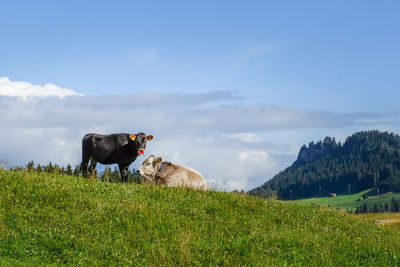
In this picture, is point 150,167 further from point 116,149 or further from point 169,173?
point 116,149

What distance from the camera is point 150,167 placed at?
75.7ft

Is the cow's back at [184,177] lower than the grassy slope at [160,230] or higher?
higher

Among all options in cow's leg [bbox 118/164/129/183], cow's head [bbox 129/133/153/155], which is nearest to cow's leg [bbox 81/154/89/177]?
cow's leg [bbox 118/164/129/183]

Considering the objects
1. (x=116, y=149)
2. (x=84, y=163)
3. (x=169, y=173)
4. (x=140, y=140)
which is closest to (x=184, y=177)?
(x=169, y=173)

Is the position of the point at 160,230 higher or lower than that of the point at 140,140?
lower

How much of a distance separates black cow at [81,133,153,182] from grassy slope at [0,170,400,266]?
4562 millimetres

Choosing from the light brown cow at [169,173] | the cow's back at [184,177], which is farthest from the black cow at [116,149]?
Answer: the cow's back at [184,177]

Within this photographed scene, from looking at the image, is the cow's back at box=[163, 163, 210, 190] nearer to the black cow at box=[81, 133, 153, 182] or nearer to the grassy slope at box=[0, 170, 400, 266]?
the black cow at box=[81, 133, 153, 182]

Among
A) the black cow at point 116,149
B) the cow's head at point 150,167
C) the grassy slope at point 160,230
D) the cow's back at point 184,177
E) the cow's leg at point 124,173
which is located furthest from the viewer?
the black cow at point 116,149

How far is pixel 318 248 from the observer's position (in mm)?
14266

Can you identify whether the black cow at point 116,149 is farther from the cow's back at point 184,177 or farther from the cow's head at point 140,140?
the cow's back at point 184,177

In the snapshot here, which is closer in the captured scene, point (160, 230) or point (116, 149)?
point (160, 230)

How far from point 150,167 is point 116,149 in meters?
2.36

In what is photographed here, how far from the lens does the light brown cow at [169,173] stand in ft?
73.3
